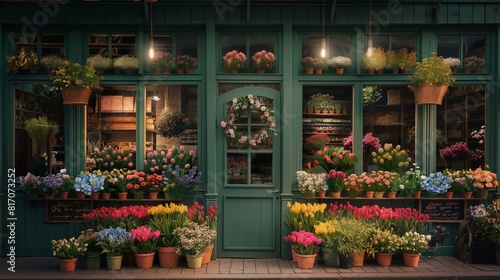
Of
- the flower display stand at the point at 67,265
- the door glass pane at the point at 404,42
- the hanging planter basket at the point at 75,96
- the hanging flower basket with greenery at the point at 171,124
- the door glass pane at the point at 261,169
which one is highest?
the door glass pane at the point at 404,42

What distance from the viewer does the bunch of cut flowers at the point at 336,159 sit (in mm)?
8391

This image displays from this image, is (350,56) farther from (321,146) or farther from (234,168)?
(234,168)

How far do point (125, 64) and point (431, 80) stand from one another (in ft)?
18.0

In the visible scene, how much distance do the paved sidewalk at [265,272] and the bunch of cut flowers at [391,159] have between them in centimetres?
167

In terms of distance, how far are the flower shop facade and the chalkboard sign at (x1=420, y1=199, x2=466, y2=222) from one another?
0.13 ft

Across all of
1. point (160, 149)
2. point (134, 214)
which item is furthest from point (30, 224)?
point (160, 149)

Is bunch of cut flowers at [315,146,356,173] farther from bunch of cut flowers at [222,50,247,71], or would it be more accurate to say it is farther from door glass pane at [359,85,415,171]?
bunch of cut flowers at [222,50,247,71]

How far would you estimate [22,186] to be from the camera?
839 cm

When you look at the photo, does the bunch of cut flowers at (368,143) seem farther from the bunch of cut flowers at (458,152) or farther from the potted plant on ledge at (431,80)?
the bunch of cut flowers at (458,152)

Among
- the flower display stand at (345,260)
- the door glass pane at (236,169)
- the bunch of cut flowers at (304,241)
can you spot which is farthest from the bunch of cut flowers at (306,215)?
the door glass pane at (236,169)

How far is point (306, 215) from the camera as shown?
7.86 m

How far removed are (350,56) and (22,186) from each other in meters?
6.50

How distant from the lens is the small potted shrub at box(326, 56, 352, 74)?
855 centimetres

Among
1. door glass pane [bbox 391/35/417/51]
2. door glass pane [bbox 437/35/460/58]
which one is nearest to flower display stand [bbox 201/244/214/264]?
door glass pane [bbox 391/35/417/51]
